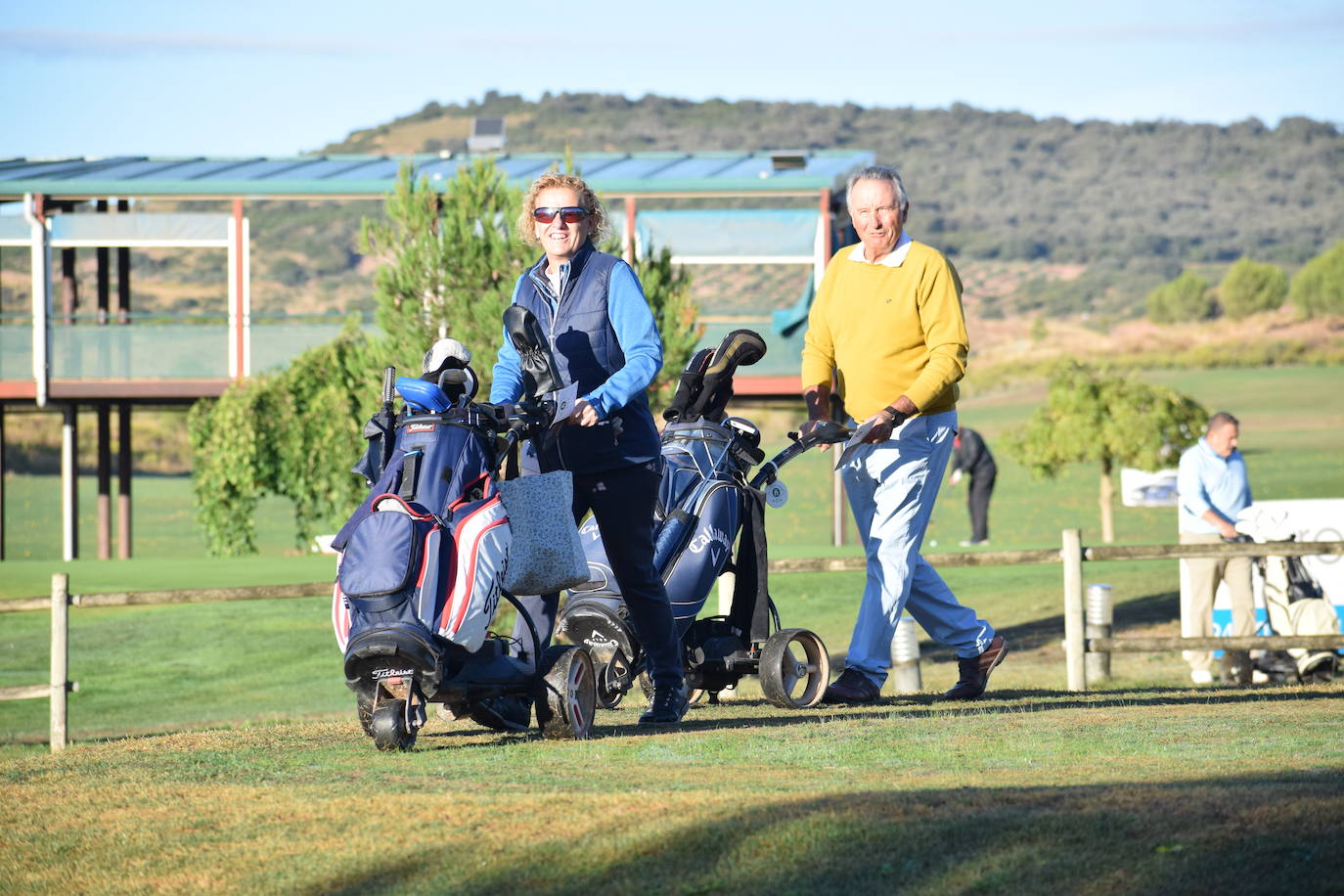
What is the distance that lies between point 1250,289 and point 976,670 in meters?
116

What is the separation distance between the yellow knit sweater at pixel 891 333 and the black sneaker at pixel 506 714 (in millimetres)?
2038

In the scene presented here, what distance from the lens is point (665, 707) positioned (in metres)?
6.86

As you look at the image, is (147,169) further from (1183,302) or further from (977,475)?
(1183,302)

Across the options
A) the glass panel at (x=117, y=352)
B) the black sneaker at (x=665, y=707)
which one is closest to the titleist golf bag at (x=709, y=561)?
Answer: the black sneaker at (x=665, y=707)

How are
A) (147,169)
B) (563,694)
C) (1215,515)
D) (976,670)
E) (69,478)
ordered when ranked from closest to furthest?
1. (563,694)
2. (976,670)
3. (1215,515)
4. (69,478)
5. (147,169)

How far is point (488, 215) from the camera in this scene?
15.9 m

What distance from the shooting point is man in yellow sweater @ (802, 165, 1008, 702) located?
24.4 feet

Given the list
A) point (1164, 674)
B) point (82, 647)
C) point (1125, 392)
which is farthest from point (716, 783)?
point (1125, 392)

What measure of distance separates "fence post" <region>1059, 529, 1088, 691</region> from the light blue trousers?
2492 mm

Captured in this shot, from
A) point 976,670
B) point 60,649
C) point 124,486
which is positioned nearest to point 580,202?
point 976,670

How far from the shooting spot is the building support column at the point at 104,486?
29.7 metres

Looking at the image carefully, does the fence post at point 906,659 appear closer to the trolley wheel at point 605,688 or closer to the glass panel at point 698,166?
the trolley wheel at point 605,688

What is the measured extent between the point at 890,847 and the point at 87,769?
3.19 metres

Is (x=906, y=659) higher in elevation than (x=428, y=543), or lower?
lower
